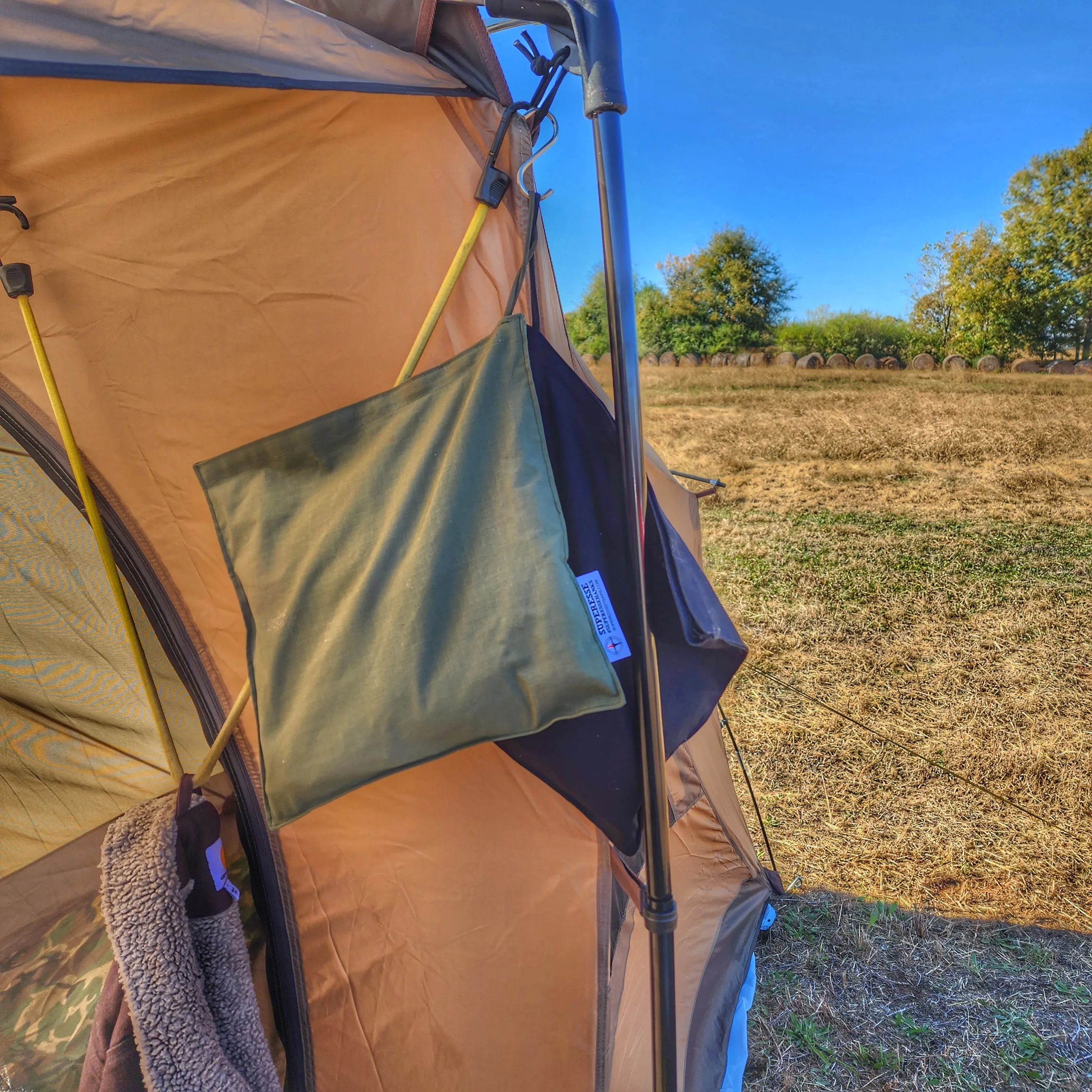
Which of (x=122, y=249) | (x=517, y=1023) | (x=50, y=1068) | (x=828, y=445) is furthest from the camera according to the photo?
(x=828, y=445)

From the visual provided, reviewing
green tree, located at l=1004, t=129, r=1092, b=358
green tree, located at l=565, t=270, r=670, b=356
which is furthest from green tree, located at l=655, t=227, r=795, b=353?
green tree, located at l=1004, t=129, r=1092, b=358

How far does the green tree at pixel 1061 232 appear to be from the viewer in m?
13.3

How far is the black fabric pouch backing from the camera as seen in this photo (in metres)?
1.01

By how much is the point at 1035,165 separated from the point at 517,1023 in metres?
17.9

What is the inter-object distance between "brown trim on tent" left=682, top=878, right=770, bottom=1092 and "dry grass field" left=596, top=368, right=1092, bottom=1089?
0.13 metres

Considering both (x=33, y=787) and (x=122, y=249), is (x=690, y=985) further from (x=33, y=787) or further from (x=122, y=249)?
(x=122, y=249)

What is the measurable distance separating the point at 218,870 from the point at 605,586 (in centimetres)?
83

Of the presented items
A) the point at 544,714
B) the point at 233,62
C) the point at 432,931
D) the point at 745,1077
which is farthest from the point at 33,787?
the point at 745,1077

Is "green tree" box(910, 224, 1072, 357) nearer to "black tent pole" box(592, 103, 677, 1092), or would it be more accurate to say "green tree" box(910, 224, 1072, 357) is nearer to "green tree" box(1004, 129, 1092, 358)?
"green tree" box(1004, 129, 1092, 358)

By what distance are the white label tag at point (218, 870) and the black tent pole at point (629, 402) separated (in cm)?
70

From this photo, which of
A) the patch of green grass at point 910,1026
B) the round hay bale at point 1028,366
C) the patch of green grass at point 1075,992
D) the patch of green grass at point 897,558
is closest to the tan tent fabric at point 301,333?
the patch of green grass at point 910,1026

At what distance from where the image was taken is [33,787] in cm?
170

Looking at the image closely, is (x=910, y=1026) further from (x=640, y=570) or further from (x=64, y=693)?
(x=64, y=693)

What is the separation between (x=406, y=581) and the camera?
90 cm
